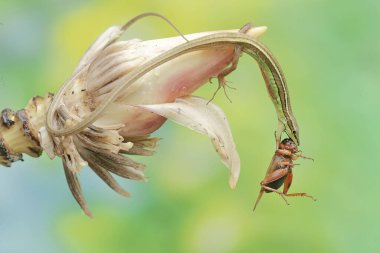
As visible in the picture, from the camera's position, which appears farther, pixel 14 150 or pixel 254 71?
pixel 254 71

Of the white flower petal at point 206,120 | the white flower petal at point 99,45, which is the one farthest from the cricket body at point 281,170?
the white flower petal at point 99,45

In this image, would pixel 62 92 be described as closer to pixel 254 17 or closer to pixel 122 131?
pixel 122 131

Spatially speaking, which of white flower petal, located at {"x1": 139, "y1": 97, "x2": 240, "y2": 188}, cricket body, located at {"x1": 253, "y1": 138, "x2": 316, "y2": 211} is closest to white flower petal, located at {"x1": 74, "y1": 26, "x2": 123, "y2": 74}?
white flower petal, located at {"x1": 139, "y1": 97, "x2": 240, "y2": 188}

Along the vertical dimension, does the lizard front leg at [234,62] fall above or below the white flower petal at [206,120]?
above

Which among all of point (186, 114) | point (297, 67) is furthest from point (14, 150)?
point (297, 67)

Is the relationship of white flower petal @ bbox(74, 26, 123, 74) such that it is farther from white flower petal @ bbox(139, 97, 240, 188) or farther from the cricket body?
the cricket body

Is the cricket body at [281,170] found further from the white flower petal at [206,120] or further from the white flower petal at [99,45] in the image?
the white flower petal at [99,45]
